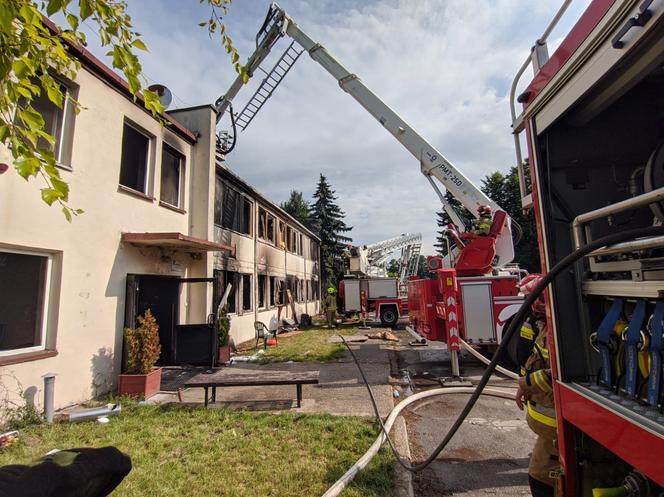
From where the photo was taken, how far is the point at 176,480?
3.38 meters

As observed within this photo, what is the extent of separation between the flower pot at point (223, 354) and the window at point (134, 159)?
3899 millimetres

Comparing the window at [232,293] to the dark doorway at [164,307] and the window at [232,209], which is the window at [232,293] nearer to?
the window at [232,209]

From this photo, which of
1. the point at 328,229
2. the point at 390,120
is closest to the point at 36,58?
the point at 390,120

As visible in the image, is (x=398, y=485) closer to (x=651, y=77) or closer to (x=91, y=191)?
(x=651, y=77)

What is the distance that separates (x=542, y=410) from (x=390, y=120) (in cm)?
888

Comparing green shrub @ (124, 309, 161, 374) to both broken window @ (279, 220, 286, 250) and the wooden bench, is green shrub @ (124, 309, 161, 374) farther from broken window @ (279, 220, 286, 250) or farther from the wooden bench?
broken window @ (279, 220, 286, 250)

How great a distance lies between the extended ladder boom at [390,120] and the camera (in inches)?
336

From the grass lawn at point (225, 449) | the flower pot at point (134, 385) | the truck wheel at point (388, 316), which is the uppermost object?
the truck wheel at point (388, 316)

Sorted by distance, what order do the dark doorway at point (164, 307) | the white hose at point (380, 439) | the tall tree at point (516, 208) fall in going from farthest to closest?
the tall tree at point (516, 208) → the dark doorway at point (164, 307) → the white hose at point (380, 439)

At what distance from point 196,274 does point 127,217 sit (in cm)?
256

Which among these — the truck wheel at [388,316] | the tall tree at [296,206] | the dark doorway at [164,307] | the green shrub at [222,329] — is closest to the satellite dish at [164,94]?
the dark doorway at [164,307]

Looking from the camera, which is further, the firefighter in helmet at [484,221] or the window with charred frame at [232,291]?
the window with charred frame at [232,291]

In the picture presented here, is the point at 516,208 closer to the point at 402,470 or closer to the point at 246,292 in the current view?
the point at 246,292

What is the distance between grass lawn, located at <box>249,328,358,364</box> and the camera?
9.52 meters
